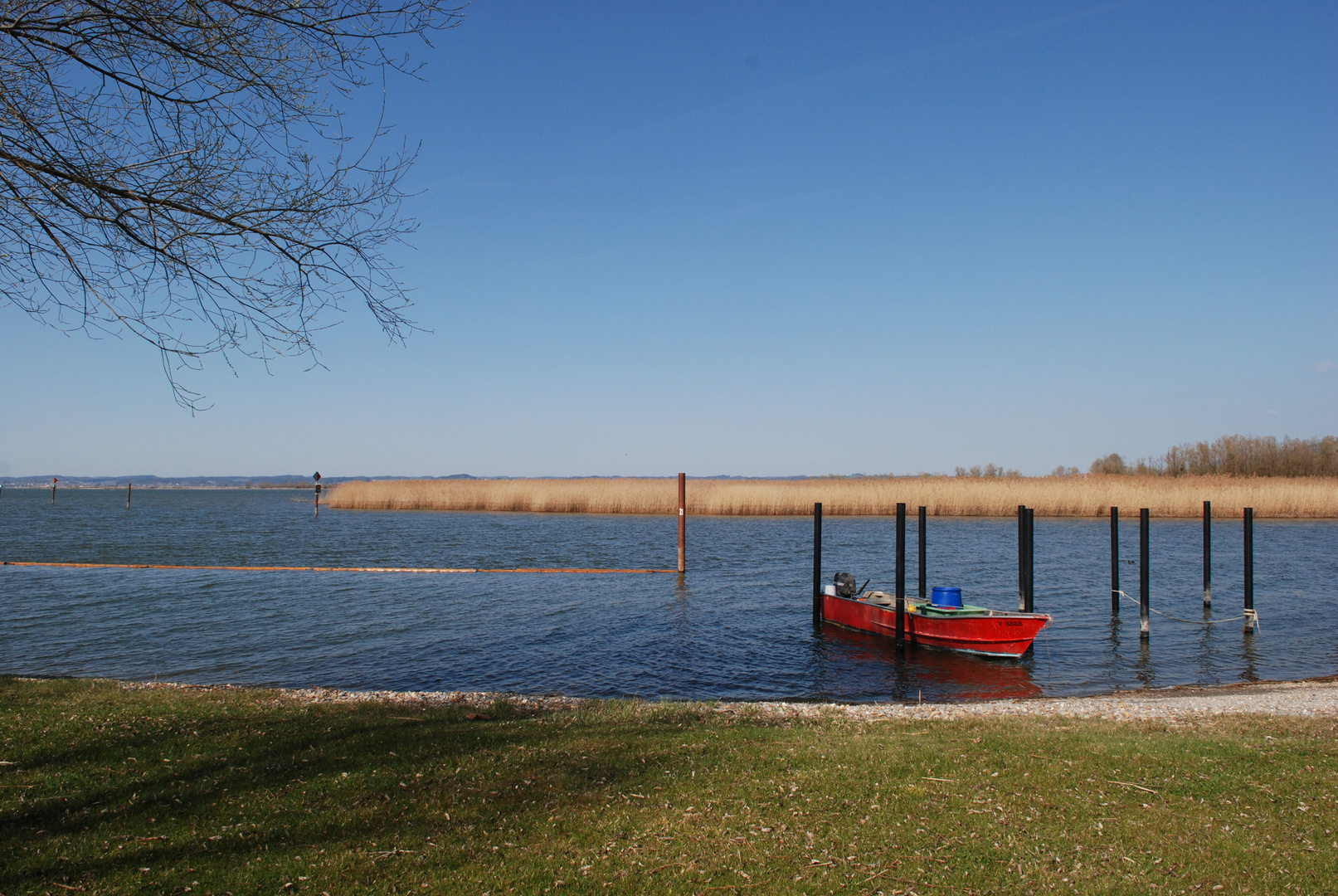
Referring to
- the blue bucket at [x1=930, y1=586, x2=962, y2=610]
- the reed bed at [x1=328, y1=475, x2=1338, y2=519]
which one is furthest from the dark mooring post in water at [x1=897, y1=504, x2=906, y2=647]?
the reed bed at [x1=328, y1=475, x2=1338, y2=519]

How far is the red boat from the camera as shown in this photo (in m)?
15.8

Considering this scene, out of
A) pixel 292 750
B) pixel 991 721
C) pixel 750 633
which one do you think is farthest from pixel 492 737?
pixel 750 633

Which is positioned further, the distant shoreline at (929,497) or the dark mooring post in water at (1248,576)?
the distant shoreline at (929,497)

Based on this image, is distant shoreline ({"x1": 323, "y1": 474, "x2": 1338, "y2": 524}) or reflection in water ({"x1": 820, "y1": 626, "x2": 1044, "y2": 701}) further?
distant shoreline ({"x1": 323, "y1": 474, "x2": 1338, "y2": 524})

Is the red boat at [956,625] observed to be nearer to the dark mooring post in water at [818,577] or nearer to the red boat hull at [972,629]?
the red boat hull at [972,629]

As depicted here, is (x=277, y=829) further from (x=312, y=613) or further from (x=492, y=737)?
(x=312, y=613)

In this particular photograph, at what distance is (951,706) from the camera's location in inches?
449

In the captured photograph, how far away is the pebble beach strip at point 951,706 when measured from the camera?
32.1 feet

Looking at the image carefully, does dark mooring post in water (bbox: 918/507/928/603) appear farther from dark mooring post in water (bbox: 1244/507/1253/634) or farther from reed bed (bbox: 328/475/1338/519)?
reed bed (bbox: 328/475/1338/519)

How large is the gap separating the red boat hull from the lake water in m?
0.33

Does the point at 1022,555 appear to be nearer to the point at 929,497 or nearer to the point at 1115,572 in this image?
the point at 1115,572

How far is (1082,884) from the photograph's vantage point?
4469 millimetres

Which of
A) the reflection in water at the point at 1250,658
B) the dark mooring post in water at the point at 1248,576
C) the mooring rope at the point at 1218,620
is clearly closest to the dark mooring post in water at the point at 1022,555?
the mooring rope at the point at 1218,620

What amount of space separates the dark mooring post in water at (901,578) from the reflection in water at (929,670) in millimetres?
410
